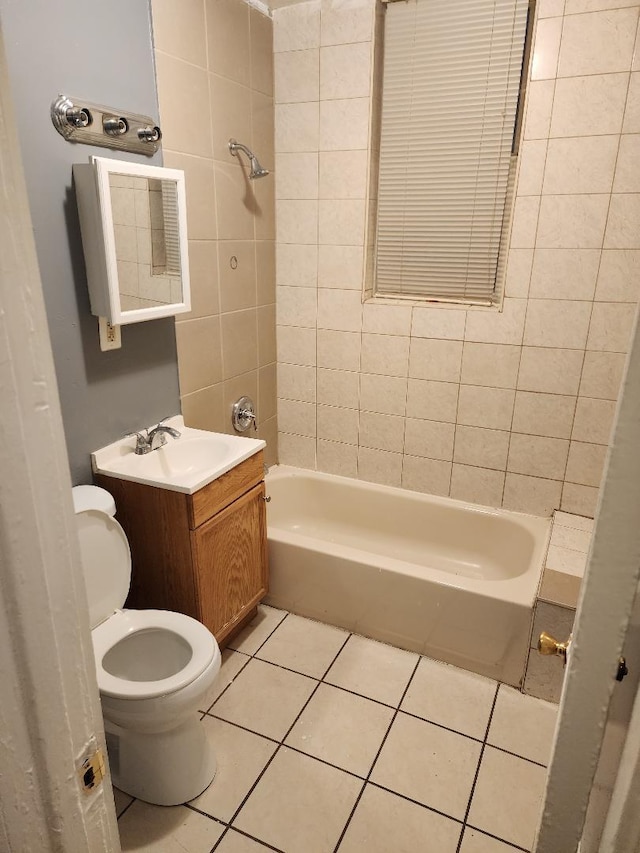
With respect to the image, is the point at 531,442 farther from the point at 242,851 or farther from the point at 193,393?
the point at 242,851

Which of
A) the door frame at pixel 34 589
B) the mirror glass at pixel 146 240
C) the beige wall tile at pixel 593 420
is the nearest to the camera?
the door frame at pixel 34 589

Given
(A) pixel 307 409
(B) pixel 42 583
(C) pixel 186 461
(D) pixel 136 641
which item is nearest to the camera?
(B) pixel 42 583

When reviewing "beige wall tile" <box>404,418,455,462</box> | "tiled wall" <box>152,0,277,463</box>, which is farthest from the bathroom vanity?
"beige wall tile" <box>404,418,455,462</box>

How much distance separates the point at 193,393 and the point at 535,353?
4.77 feet

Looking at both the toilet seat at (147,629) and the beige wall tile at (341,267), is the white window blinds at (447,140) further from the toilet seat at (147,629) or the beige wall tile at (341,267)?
the toilet seat at (147,629)

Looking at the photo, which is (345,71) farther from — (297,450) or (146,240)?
(297,450)

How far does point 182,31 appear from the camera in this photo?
6.44 ft

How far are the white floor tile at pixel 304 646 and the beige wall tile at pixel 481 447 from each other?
3.20ft

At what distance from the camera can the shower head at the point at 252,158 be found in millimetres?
2286

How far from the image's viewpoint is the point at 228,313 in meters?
2.44

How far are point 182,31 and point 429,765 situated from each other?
2.60 m

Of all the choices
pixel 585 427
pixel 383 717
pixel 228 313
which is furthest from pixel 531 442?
pixel 228 313

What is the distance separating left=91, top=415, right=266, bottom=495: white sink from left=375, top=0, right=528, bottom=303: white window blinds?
46.1 inches

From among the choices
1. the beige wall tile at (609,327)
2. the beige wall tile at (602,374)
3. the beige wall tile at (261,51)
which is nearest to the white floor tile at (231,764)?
the beige wall tile at (602,374)
